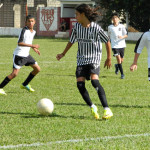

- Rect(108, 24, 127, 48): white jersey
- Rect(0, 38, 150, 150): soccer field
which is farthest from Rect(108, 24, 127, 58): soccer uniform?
Rect(0, 38, 150, 150): soccer field

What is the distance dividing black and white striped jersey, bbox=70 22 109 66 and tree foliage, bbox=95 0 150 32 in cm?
3376

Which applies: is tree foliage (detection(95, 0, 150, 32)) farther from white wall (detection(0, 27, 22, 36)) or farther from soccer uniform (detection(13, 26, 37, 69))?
soccer uniform (detection(13, 26, 37, 69))

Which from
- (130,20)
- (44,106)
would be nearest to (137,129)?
(44,106)

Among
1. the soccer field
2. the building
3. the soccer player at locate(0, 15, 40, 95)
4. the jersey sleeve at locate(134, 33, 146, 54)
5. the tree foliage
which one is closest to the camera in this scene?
the soccer field

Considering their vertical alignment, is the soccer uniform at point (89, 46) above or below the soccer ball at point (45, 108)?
above

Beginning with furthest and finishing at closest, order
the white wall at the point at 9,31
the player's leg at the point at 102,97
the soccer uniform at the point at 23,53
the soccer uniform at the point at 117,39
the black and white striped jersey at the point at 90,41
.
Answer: the white wall at the point at 9,31, the soccer uniform at the point at 117,39, the soccer uniform at the point at 23,53, the black and white striped jersey at the point at 90,41, the player's leg at the point at 102,97

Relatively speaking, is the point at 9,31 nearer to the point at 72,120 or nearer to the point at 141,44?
the point at 141,44

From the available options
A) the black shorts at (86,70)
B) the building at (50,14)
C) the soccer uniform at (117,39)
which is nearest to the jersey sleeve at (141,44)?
the black shorts at (86,70)

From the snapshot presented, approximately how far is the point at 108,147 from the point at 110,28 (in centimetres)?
988

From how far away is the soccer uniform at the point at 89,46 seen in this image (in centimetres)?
771

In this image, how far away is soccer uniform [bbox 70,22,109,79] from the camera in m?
7.71

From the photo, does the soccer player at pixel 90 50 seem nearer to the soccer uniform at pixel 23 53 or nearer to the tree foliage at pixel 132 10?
the soccer uniform at pixel 23 53

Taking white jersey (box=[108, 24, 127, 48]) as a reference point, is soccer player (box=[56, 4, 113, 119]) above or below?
above

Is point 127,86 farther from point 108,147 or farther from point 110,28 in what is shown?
point 108,147
